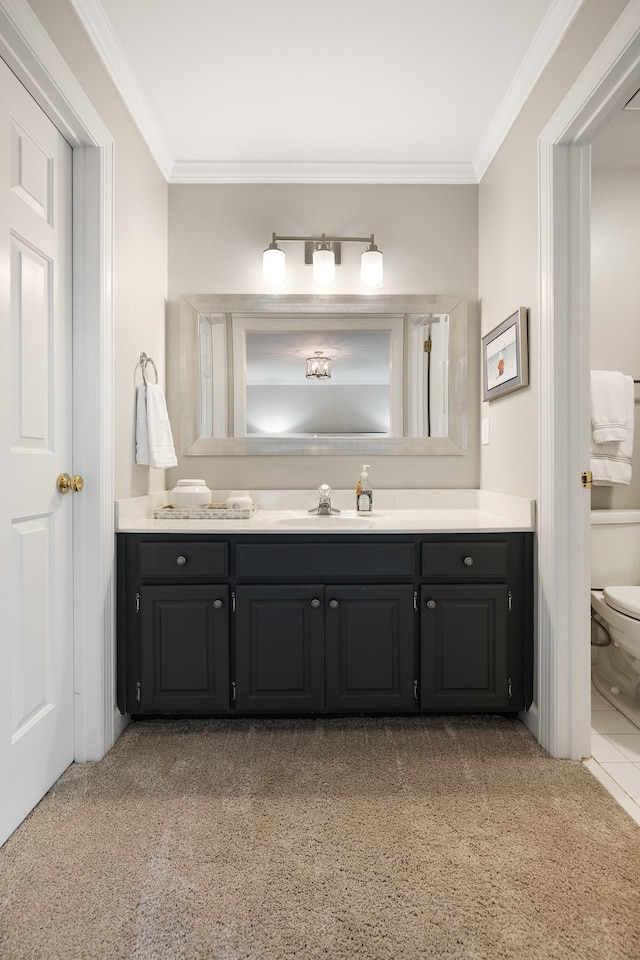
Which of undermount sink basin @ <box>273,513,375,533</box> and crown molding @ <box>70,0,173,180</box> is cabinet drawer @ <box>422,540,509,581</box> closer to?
undermount sink basin @ <box>273,513,375,533</box>

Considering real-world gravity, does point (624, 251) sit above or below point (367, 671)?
above

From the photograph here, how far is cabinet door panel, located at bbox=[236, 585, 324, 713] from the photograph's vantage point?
194cm

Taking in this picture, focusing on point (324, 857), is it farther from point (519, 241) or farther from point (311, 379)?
point (519, 241)

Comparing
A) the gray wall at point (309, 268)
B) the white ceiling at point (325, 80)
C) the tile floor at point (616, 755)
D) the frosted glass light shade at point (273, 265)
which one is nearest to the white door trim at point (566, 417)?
the tile floor at point (616, 755)

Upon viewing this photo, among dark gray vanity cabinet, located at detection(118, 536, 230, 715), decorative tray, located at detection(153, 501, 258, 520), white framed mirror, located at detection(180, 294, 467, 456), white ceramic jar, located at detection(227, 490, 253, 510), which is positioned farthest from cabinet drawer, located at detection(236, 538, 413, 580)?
white framed mirror, located at detection(180, 294, 467, 456)

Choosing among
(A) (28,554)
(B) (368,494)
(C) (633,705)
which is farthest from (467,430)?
(A) (28,554)

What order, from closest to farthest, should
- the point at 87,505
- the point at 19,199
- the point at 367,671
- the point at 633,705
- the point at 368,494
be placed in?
the point at 19,199 < the point at 87,505 < the point at 367,671 < the point at 633,705 < the point at 368,494

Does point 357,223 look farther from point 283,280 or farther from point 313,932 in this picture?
point 313,932

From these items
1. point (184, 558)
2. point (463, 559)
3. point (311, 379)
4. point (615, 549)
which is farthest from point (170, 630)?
point (615, 549)

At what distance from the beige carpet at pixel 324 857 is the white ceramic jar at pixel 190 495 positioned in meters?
0.94

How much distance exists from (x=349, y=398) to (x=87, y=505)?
131 cm

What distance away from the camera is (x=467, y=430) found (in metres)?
2.55

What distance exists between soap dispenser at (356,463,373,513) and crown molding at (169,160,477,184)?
1.39 m

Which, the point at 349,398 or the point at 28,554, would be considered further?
the point at 349,398
